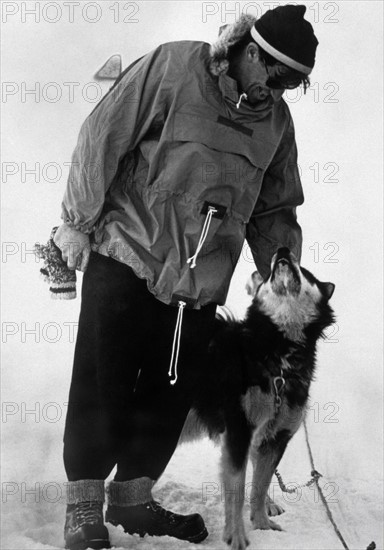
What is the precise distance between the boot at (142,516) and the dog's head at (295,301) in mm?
892

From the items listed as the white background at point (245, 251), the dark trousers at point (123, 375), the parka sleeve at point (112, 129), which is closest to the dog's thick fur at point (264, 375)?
the dark trousers at point (123, 375)

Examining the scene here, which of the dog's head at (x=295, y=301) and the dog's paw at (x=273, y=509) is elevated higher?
the dog's head at (x=295, y=301)

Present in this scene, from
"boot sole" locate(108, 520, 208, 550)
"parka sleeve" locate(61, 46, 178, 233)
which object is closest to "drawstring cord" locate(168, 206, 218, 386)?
"parka sleeve" locate(61, 46, 178, 233)

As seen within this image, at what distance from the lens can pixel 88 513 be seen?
2.28 meters

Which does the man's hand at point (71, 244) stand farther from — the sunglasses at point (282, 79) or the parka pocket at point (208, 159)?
the sunglasses at point (282, 79)

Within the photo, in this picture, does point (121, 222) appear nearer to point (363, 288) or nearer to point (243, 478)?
point (243, 478)

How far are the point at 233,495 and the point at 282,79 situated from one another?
1.49 m

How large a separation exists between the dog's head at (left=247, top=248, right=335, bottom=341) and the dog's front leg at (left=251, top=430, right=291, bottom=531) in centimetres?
45

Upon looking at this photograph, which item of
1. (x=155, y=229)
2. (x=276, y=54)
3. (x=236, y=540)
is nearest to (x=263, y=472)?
(x=236, y=540)

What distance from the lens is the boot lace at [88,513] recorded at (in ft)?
7.43

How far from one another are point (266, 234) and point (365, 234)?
2.33 metres

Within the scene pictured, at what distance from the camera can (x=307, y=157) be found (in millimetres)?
4734

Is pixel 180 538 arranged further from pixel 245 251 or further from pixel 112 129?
pixel 245 251

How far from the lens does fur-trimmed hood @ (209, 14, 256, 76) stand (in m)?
2.26
